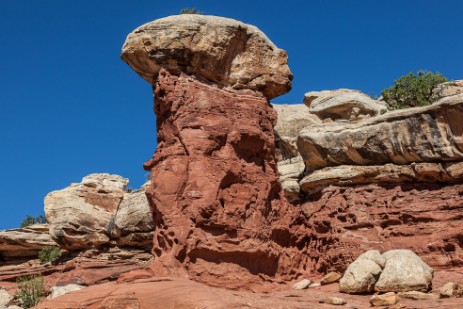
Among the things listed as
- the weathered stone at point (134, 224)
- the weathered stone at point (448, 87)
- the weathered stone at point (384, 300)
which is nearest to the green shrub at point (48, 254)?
the weathered stone at point (134, 224)

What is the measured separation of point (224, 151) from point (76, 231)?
14.7 meters

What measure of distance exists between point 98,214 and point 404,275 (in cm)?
1790

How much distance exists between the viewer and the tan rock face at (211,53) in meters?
16.2

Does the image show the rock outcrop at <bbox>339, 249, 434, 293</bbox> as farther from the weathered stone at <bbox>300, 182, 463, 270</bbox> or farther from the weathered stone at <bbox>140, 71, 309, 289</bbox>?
the weathered stone at <bbox>140, 71, 309, 289</bbox>

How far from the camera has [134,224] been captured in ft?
91.0

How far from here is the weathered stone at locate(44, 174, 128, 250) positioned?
28938 mm

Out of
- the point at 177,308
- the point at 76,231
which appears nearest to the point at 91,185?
the point at 76,231

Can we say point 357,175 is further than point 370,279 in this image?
Yes

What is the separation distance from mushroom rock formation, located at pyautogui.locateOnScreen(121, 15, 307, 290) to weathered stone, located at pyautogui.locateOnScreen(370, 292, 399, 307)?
3.07 metres

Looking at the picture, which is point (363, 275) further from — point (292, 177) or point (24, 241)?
point (24, 241)

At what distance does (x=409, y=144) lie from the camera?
17266mm

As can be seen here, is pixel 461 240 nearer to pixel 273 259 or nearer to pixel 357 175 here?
pixel 357 175

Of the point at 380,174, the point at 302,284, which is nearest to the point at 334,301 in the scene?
the point at 302,284

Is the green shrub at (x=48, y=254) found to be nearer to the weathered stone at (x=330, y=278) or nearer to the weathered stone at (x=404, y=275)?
the weathered stone at (x=330, y=278)
